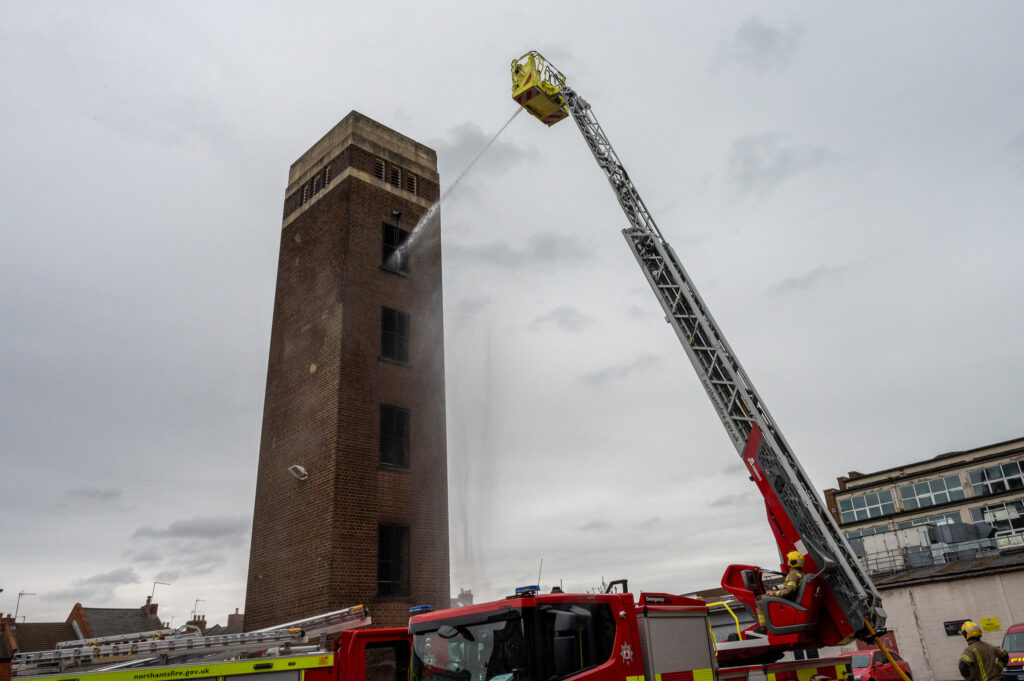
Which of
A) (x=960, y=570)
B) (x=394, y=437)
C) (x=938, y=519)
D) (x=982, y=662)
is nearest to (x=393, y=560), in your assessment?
A: (x=394, y=437)

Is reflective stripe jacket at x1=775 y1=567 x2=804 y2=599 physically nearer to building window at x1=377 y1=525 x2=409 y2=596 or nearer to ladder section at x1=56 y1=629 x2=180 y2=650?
ladder section at x1=56 y1=629 x2=180 y2=650

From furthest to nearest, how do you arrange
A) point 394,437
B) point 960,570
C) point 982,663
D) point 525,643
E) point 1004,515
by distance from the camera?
point 1004,515 < point 960,570 < point 394,437 < point 982,663 < point 525,643

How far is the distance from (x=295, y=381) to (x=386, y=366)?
284cm

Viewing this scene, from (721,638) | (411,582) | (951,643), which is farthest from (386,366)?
(951,643)

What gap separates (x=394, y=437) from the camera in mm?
19266

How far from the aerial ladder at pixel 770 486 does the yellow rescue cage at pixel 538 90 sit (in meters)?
2.42

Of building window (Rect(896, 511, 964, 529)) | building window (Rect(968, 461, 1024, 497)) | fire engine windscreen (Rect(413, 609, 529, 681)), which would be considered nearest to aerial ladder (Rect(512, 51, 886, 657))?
fire engine windscreen (Rect(413, 609, 529, 681))

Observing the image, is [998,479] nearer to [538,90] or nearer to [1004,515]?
[1004,515]

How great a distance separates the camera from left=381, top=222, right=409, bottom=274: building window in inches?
840

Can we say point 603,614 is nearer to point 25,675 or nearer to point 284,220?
point 25,675

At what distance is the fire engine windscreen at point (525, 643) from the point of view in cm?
641

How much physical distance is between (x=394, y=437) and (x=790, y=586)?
12512mm

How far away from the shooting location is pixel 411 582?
18.0 metres

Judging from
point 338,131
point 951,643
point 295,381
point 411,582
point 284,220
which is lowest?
point 951,643
